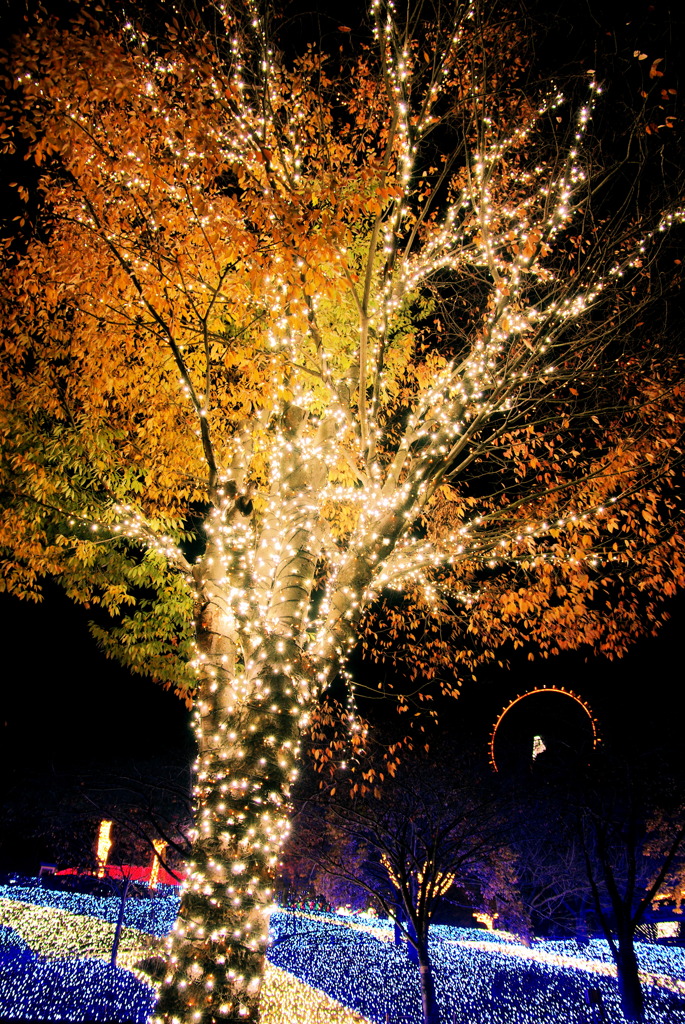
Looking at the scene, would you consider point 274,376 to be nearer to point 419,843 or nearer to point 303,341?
point 303,341

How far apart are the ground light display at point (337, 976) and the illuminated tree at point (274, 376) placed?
23.2 feet

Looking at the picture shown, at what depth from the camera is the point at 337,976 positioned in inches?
551

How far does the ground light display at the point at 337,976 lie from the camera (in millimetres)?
9461

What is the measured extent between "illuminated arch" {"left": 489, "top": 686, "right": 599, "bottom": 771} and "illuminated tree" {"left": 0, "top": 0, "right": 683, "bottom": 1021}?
6095 mm

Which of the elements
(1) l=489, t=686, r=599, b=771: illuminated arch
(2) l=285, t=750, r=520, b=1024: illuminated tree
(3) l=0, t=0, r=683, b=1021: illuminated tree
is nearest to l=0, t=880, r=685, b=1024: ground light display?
(2) l=285, t=750, r=520, b=1024: illuminated tree

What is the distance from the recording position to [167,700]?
13.8 meters

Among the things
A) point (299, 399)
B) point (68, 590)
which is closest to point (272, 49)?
point (299, 399)

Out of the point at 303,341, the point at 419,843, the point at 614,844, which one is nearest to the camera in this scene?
the point at 303,341

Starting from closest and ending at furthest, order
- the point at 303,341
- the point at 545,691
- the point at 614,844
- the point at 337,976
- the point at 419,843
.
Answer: the point at 303,341
the point at 337,976
the point at 545,691
the point at 614,844
the point at 419,843

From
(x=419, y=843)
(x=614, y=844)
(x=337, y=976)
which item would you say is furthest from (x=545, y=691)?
(x=337, y=976)

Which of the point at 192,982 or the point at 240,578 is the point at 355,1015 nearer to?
the point at 192,982

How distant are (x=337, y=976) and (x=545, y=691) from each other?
9374mm

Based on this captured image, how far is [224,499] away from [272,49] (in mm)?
4336

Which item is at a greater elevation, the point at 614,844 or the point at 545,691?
the point at 545,691
